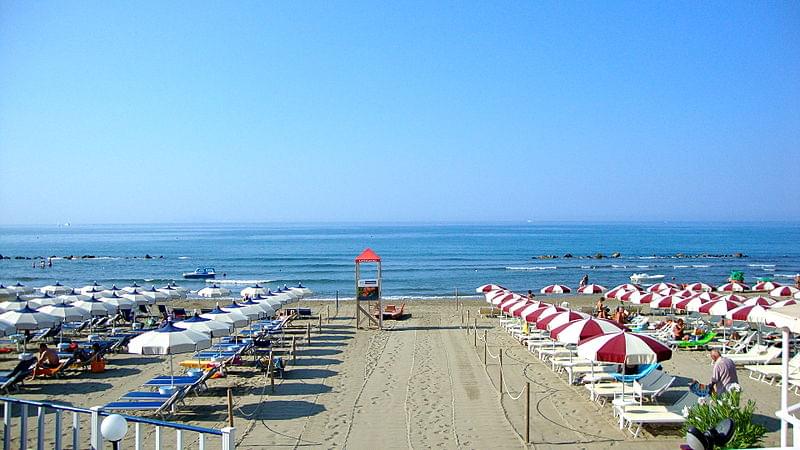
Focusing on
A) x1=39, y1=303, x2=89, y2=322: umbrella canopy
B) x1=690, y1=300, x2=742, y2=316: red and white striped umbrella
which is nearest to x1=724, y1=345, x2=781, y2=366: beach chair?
x1=690, y1=300, x2=742, y2=316: red and white striped umbrella

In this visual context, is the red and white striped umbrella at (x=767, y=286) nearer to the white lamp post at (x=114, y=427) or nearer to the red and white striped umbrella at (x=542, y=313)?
the red and white striped umbrella at (x=542, y=313)

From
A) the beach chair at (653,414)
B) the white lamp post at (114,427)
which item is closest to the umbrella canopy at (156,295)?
the beach chair at (653,414)

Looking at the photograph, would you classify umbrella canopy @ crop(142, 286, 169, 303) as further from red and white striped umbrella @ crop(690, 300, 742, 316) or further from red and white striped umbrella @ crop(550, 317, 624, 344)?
red and white striped umbrella @ crop(690, 300, 742, 316)

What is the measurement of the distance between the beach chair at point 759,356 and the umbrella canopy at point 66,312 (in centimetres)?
1698

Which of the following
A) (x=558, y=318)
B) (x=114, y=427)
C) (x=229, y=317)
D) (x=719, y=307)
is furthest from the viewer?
(x=719, y=307)

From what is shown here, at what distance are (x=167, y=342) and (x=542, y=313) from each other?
901 centimetres

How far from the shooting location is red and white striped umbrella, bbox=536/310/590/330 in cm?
1351

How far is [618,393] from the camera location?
1092 centimetres

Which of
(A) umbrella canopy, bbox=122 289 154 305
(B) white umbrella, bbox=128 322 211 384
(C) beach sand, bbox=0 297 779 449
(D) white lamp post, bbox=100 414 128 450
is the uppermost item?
(D) white lamp post, bbox=100 414 128 450

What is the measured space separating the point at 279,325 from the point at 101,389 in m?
7.19

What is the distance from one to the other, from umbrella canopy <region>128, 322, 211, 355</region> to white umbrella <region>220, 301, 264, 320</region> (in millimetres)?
4512

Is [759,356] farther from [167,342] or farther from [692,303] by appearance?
[167,342]

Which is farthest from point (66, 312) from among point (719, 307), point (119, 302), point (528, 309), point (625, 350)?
point (719, 307)

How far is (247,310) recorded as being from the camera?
16.9 m
